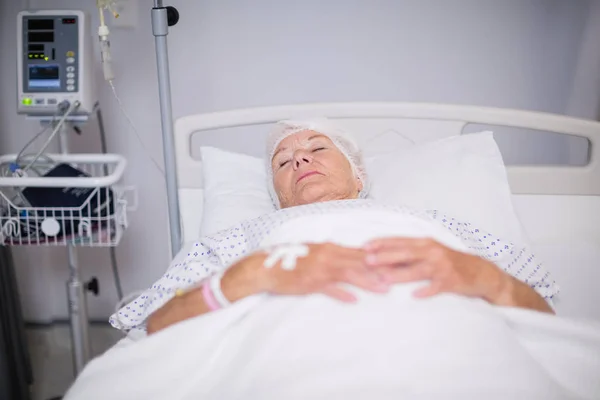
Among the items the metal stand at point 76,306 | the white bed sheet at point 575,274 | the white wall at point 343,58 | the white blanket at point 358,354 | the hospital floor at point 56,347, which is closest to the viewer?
the white blanket at point 358,354

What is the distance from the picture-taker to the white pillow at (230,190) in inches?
63.3

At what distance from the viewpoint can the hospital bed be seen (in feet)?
5.41

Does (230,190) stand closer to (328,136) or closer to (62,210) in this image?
(328,136)

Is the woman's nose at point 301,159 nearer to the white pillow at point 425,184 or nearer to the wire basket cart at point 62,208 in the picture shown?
the white pillow at point 425,184

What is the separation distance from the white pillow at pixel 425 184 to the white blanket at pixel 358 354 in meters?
0.51

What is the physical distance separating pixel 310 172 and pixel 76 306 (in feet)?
3.07

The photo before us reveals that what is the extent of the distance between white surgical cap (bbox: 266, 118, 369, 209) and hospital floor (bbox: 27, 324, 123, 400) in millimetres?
1286

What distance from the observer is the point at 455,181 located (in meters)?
1.59

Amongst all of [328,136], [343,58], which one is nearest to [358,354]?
[328,136]

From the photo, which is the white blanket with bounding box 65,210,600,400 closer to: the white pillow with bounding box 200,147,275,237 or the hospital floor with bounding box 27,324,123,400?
the white pillow with bounding box 200,147,275,237

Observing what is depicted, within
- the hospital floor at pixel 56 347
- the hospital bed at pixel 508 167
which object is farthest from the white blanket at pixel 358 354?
the hospital floor at pixel 56 347

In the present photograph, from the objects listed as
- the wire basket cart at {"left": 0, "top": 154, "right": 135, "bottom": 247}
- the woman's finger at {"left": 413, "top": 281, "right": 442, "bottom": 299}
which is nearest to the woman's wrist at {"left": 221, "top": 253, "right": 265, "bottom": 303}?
the woman's finger at {"left": 413, "top": 281, "right": 442, "bottom": 299}

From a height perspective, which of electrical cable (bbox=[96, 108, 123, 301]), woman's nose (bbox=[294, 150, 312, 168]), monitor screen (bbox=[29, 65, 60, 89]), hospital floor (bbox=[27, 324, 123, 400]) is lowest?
hospital floor (bbox=[27, 324, 123, 400])

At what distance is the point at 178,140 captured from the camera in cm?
175
